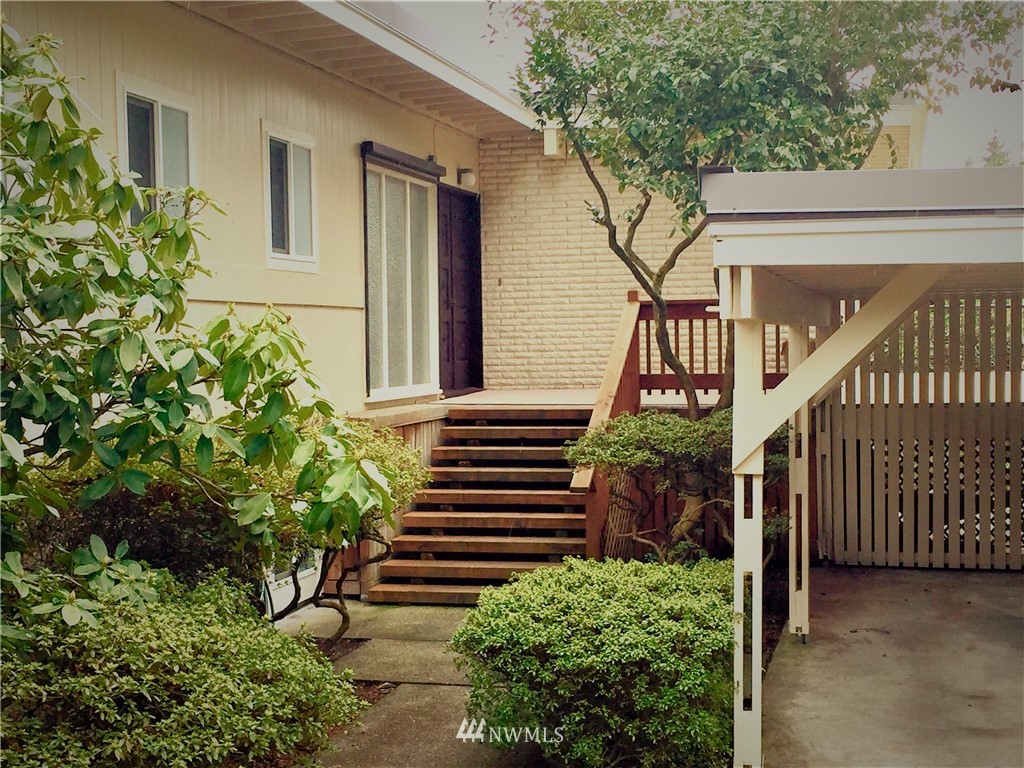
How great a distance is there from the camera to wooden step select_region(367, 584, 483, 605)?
337 inches

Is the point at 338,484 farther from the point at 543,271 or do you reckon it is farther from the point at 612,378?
the point at 543,271

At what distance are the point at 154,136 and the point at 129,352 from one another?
3.11 m

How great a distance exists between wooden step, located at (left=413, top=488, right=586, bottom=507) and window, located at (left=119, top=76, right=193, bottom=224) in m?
3.39

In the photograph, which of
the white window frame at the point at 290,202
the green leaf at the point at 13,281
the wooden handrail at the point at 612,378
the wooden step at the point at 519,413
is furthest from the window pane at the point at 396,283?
the green leaf at the point at 13,281

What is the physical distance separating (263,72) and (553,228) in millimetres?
5355

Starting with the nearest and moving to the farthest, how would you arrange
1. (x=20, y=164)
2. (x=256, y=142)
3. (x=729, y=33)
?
(x=20, y=164) → (x=256, y=142) → (x=729, y=33)

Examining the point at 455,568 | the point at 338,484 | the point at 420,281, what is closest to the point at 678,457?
the point at 455,568

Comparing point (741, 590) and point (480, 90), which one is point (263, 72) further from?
point (741, 590)

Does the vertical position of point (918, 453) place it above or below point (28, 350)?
below

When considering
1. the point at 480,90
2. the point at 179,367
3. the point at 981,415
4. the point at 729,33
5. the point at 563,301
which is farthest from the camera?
the point at 563,301

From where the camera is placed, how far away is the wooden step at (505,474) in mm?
9531

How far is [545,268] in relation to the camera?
42.7ft

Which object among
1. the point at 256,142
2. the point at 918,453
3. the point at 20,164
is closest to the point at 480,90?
the point at 256,142

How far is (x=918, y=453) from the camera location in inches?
380
